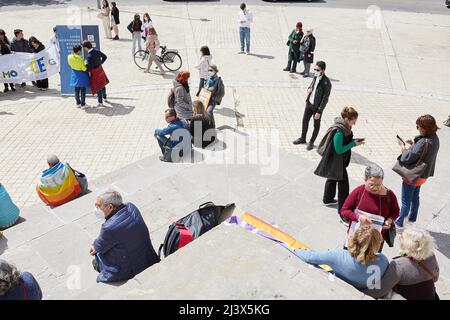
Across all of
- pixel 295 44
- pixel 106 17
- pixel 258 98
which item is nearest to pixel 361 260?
pixel 258 98

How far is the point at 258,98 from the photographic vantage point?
35.1 feet

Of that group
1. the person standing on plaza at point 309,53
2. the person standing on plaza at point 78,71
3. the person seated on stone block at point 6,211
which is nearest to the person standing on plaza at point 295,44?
the person standing on plaza at point 309,53

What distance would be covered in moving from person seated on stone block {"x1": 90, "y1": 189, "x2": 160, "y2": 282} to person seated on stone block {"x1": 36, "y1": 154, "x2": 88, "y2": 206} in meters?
2.18

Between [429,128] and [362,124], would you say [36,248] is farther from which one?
[362,124]

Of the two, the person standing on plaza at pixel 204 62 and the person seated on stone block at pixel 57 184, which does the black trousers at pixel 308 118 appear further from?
the person seated on stone block at pixel 57 184

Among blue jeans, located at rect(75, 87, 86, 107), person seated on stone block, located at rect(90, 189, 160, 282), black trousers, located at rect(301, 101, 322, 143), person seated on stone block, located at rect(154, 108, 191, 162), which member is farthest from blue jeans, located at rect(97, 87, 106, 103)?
person seated on stone block, located at rect(90, 189, 160, 282)

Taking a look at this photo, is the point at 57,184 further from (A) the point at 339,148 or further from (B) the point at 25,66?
(B) the point at 25,66

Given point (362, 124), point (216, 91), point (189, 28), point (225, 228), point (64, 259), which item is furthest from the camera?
point (189, 28)

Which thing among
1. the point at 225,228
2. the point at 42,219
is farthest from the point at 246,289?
the point at 42,219

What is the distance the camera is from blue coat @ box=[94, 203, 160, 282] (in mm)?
3879

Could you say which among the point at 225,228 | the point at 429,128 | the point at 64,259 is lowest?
the point at 64,259

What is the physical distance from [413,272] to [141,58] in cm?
1144

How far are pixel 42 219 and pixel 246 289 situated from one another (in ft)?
12.2
